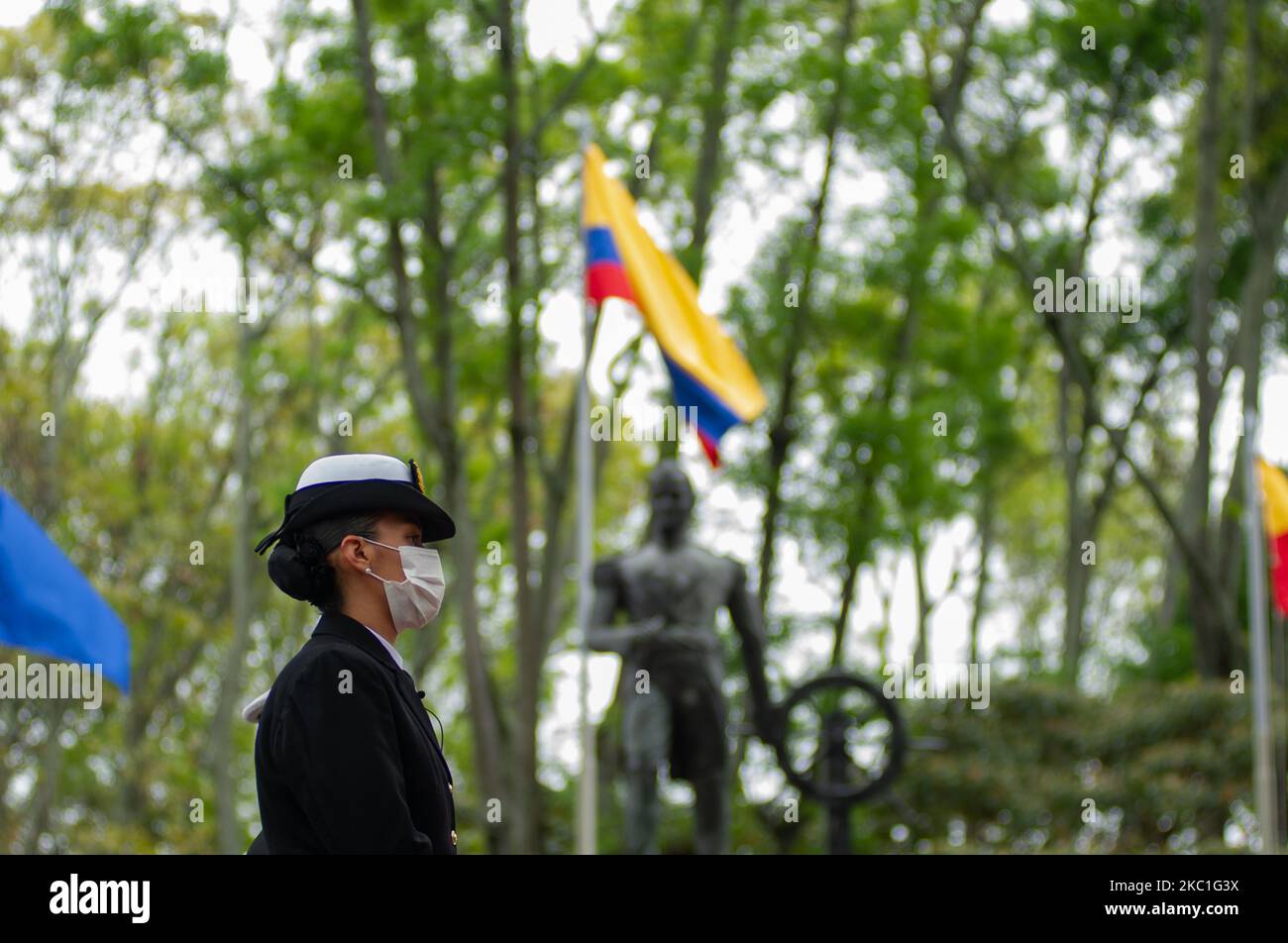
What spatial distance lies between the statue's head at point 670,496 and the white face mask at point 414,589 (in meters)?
7.44

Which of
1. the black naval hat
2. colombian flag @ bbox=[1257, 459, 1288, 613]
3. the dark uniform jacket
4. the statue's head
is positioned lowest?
the dark uniform jacket

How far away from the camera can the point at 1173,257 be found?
22875mm

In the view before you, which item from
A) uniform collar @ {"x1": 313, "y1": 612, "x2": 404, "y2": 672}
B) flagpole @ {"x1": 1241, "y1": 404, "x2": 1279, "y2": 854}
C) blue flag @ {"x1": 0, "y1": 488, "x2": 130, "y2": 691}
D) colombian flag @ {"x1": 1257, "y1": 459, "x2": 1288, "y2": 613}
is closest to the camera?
uniform collar @ {"x1": 313, "y1": 612, "x2": 404, "y2": 672}

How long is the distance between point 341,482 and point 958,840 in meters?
14.4

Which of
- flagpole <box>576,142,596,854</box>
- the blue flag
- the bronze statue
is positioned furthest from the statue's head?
the blue flag

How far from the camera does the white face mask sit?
11.6 feet

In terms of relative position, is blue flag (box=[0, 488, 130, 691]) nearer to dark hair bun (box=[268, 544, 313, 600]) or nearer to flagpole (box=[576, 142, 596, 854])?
flagpole (box=[576, 142, 596, 854])

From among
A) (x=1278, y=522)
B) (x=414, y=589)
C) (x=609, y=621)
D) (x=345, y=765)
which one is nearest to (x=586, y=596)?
(x=609, y=621)

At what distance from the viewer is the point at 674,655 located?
10789 mm

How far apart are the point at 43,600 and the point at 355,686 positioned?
610cm

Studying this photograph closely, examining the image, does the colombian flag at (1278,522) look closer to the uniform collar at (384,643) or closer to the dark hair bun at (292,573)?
the uniform collar at (384,643)

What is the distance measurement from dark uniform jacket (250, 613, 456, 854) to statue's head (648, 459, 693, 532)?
765cm

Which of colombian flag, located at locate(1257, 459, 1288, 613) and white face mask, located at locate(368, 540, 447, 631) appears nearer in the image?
white face mask, located at locate(368, 540, 447, 631)

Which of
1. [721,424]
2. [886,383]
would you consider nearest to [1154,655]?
[886,383]
